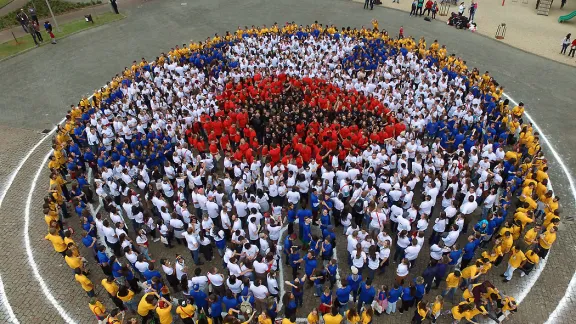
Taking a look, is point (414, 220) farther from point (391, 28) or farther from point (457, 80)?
point (391, 28)

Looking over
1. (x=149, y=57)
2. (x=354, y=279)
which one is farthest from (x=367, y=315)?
(x=149, y=57)

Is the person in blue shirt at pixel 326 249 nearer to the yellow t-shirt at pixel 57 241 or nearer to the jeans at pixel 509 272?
the jeans at pixel 509 272

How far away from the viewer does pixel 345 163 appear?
1502 cm

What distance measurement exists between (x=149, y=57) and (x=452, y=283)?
24992 millimetres

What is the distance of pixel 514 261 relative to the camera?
11617 mm

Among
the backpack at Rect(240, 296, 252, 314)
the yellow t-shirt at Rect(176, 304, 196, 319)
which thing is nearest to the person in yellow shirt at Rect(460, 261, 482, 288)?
the backpack at Rect(240, 296, 252, 314)

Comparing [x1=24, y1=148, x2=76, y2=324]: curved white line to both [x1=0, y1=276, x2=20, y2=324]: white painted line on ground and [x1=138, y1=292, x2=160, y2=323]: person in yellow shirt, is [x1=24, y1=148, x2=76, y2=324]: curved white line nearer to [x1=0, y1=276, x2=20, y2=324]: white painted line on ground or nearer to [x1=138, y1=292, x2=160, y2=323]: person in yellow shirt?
[x1=0, y1=276, x2=20, y2=324]: white painted line on ground

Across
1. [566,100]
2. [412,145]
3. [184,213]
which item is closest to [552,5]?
[566,100]

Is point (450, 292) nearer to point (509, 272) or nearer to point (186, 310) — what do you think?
point (509, 272)

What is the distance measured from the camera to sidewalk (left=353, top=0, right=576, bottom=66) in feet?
94.6

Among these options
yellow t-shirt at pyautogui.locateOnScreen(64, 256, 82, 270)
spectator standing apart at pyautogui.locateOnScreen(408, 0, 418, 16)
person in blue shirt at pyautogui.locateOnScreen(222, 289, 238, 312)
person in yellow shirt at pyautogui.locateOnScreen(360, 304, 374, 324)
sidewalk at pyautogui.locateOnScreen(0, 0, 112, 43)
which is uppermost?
sidewalk at pyautogui.locateOnScreen(0, 0, 112, 43)

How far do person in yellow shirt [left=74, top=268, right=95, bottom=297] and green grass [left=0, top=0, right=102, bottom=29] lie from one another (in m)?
32.3

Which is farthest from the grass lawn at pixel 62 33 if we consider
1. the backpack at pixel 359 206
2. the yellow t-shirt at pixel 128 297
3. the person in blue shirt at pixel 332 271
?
the person in blue shirt at pixel 332 271

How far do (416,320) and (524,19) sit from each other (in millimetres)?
33927
